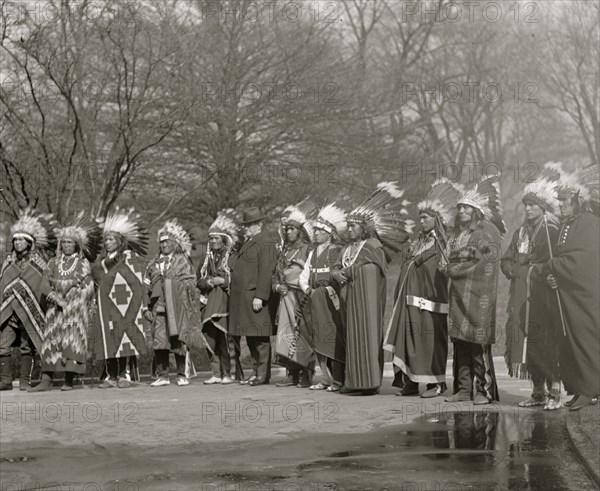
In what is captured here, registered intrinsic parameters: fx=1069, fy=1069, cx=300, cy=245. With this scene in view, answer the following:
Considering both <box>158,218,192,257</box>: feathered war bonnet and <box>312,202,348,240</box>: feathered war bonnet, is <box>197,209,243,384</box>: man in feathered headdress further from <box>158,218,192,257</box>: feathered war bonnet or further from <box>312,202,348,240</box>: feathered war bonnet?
<box>312,202,348,240</box>: feathered war bonnet

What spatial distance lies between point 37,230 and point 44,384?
180 cm

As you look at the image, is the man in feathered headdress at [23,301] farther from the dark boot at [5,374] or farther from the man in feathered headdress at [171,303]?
the man in feathered headdress at [171,303]

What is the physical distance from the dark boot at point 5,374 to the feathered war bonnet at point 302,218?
350cm

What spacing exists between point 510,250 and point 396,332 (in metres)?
1.44

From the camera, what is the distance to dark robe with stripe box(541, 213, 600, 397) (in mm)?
9250

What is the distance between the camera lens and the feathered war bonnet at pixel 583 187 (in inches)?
377

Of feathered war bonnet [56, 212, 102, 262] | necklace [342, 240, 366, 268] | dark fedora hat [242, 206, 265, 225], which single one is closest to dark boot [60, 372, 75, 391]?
feathered war bonnet [56, 212, 102, 262]

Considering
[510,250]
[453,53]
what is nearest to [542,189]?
[510,250]

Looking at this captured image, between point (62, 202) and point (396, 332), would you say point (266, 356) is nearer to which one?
point (396, 332)

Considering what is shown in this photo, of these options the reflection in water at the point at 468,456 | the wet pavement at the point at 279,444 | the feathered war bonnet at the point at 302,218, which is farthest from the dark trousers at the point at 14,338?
the reflection in water at the point at 468,456

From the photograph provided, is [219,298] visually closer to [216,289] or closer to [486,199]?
[216,289]

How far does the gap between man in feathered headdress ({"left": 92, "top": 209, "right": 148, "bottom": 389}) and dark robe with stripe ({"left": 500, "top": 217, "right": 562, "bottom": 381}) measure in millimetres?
4430

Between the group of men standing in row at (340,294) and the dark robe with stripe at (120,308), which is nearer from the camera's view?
the group of men standing in row at (340,294)

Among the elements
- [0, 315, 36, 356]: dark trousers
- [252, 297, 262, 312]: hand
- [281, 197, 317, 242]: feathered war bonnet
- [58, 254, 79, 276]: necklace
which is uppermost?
[281, 197, 317, 242]: feathered war bonnet
